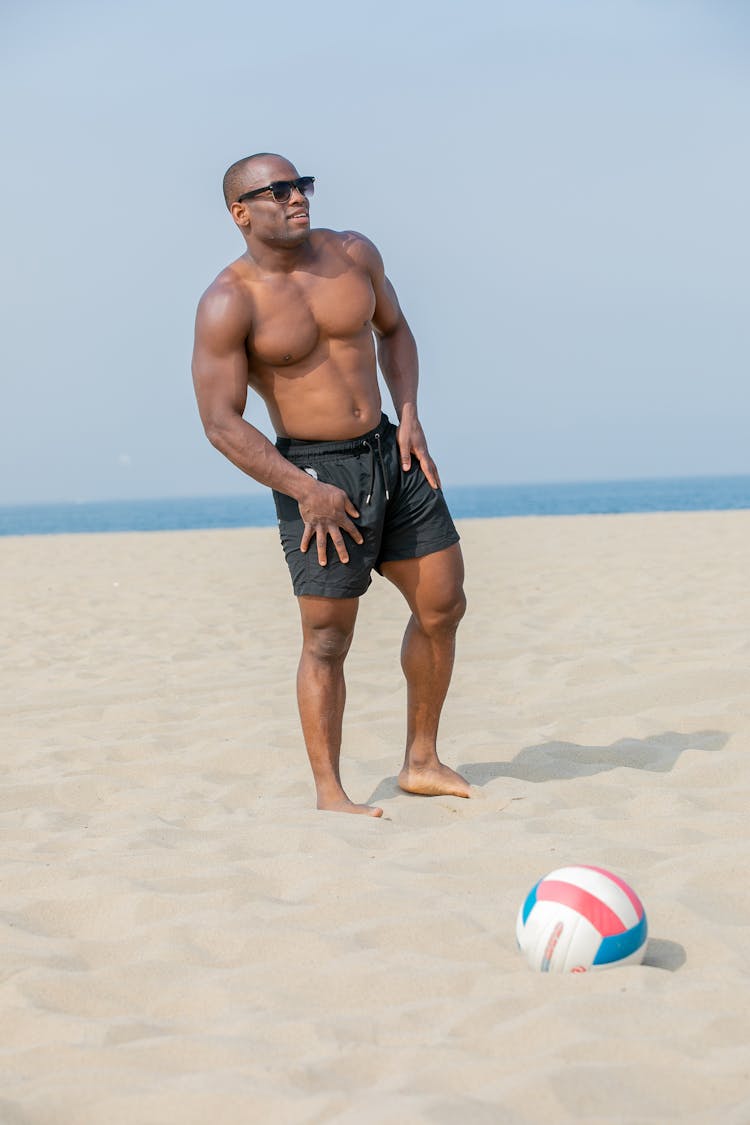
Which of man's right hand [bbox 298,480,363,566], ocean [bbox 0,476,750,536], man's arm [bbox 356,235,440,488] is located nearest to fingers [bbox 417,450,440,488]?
man's arm [bbox 356,235,440,488]

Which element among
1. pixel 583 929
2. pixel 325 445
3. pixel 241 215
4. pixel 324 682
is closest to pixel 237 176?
pixel 241 215

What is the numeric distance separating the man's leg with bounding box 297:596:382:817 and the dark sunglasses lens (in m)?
1.36

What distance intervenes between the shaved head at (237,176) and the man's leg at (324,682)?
4.64ft

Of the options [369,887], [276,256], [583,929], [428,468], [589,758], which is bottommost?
[589,758]

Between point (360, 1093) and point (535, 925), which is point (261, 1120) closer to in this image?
point (360, 1093)

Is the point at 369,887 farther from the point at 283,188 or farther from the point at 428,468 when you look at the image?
the point at 283,188

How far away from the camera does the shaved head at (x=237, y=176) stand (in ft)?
13.4

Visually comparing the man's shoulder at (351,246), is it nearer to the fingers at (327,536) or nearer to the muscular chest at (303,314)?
the muscular chest at (303,314)

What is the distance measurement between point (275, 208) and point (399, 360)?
0.80 m

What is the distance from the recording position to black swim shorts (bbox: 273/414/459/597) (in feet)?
13.7

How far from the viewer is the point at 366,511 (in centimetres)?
418

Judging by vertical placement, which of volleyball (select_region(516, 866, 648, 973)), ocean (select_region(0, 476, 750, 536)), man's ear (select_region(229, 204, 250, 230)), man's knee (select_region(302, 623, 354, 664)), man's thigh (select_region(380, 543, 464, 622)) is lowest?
ocean (select_region(0, 476, 750, 536))

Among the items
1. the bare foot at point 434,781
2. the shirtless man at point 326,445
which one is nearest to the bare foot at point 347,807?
the shirtless man at point 326,445

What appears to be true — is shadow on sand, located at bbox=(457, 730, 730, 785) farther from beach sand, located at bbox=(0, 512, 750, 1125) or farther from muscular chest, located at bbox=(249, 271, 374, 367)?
muscular chest, located at bbox=(249, 271, 374, 367)
